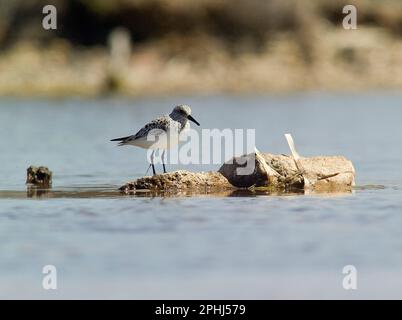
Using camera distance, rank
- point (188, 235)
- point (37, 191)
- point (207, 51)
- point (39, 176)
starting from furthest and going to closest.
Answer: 1. point (207, 51)
2. point (39, 176)
3. point (37, 191)
4. point (188, 235)

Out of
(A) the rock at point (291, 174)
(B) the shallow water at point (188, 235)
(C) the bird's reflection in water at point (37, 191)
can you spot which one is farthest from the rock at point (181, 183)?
(C) the bird's reflection in water at point (37, 191)

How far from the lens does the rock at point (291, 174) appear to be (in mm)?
12453

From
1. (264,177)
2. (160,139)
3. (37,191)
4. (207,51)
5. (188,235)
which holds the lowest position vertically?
(188,235)

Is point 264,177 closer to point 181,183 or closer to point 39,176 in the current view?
point 181,183

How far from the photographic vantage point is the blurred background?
27703 millimetres

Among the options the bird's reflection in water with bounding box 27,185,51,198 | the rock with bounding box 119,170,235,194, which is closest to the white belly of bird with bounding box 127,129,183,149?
the rock with bounding box 119,170,235,194

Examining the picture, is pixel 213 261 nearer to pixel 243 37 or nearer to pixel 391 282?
pixel 391 282

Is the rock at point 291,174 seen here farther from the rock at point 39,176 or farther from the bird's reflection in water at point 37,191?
the rock at point 39,176

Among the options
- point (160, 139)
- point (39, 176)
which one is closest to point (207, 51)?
point (39, 176)

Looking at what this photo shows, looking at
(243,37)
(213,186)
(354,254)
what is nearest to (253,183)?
(213,186)

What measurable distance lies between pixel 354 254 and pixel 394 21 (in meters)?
20.7

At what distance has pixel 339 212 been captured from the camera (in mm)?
11086

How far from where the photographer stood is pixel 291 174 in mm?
12516

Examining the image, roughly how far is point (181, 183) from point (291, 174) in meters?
1.21
